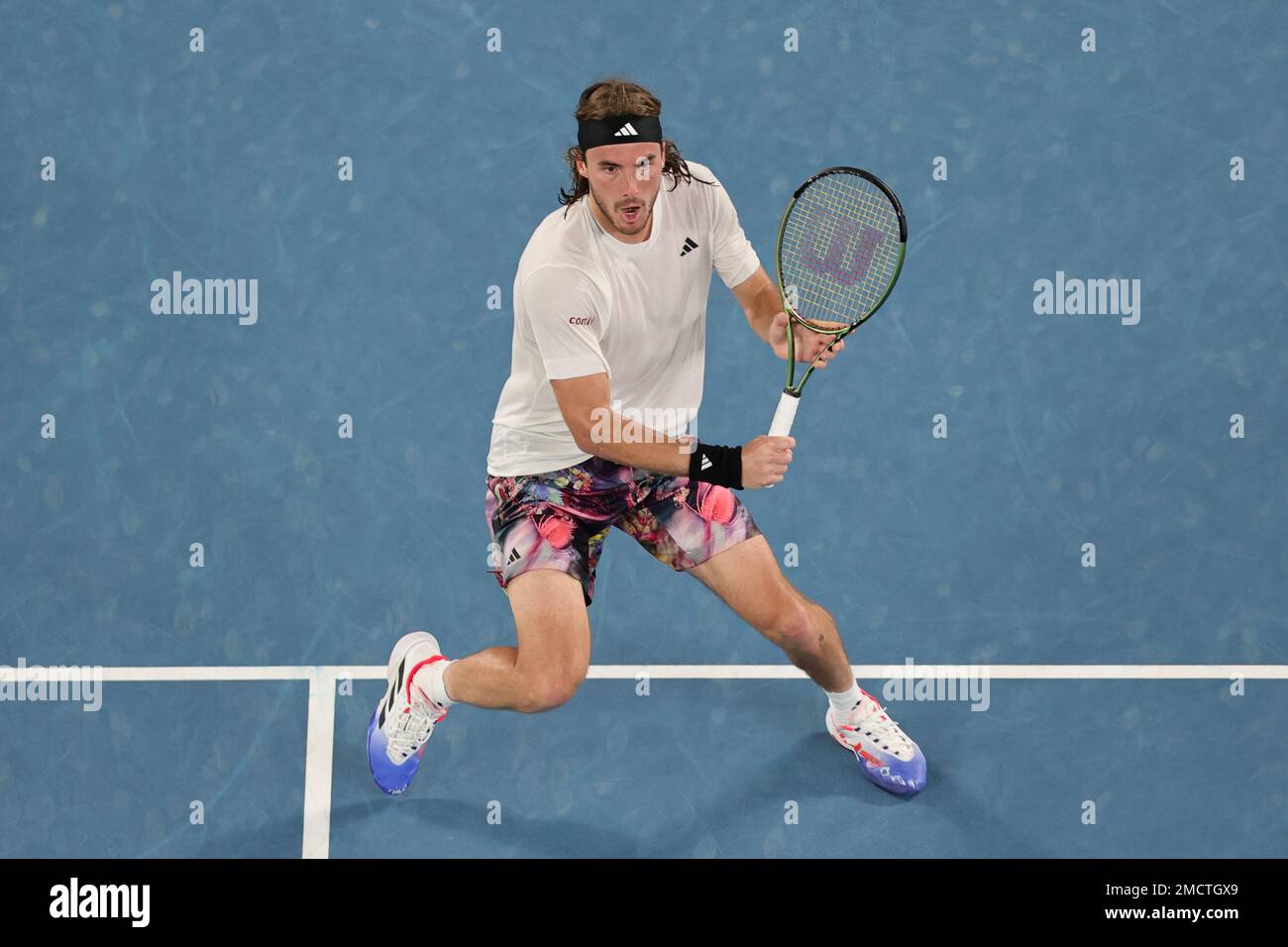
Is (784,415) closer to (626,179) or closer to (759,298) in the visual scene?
(759,298)

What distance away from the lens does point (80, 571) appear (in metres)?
5.91

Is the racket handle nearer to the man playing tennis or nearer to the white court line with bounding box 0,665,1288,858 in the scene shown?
the man playing tennis

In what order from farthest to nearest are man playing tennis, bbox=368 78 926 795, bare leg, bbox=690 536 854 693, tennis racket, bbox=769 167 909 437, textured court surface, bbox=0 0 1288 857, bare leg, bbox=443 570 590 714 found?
1. textured court surface, bbox=0 0 1288 857
2. tennis racket, bbox=769 167 909 437
3. bare leg, bbox=690 536 854 693
4. bare leg, bbox=443 570 590 714
5. man playing tennis, bbox=368 78 926 795

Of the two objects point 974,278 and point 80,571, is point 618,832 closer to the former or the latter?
point 80,571

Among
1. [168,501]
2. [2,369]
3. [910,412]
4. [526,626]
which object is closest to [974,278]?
[910,412]

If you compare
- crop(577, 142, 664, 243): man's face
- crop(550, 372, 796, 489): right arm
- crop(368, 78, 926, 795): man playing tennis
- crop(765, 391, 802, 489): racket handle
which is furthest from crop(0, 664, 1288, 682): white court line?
crop(577, 142, 664, 243): man's face

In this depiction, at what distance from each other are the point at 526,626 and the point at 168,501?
1908 mm

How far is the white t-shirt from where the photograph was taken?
4.71 m

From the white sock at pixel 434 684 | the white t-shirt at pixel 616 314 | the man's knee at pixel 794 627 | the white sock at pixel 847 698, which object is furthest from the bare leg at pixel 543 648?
the white sock at pixel 847 698

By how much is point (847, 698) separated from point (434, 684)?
1.36m

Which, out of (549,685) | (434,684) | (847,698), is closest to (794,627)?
(847,698)

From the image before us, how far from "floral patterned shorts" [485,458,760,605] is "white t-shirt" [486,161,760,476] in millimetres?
80

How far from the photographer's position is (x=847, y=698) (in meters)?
5.30

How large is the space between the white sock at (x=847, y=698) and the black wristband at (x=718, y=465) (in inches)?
39.7
